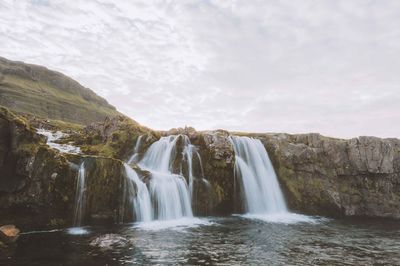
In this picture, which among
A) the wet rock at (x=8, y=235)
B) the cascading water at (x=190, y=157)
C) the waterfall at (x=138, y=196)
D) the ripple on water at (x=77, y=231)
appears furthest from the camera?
the cascading water at (x=190, y=157)

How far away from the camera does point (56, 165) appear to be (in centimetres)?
2238

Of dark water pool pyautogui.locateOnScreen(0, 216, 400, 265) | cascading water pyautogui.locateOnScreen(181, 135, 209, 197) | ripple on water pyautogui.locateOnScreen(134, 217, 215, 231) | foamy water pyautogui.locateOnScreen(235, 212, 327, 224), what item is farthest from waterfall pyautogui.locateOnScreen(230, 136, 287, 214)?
ripple on water pyautogui.locateOnScreen(134, 217, 215, 231)

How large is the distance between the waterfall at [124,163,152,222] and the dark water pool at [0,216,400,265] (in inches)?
59.7

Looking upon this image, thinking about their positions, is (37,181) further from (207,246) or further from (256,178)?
(256,178)

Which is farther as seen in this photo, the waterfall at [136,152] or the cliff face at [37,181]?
the waterfall at [136,152]

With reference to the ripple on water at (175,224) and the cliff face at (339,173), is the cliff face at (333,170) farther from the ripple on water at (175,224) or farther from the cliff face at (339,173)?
the ripple on water at (175,224)

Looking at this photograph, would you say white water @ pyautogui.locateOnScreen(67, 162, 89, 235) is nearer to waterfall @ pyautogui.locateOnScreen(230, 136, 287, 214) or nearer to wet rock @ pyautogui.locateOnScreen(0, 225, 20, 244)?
wet rock @ pyautogui.locateOnScreen(0, 225, 20, 244)

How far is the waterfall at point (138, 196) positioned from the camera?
24969mm

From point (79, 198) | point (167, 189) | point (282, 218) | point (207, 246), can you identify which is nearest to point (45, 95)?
point (167, 189)

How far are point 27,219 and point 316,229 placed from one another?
21.5m

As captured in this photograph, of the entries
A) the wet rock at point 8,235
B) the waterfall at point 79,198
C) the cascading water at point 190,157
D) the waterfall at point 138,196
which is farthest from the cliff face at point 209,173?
the wet rock at point 8,235

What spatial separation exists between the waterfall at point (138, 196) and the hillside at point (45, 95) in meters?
114

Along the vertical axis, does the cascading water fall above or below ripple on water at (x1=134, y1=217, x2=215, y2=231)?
above

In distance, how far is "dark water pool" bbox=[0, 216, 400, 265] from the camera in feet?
52.6
